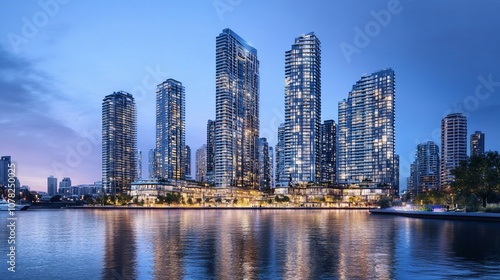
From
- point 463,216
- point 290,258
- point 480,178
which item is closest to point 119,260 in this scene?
point 290,258

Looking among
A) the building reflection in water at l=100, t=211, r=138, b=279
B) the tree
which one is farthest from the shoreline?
the building reflection in water at l=100, t=211, r=138, b=279

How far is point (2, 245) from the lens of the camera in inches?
1786

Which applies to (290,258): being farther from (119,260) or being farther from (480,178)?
(480,178)

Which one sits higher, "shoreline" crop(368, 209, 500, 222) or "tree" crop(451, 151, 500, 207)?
"tree" crop(451, 151, 500, 207)

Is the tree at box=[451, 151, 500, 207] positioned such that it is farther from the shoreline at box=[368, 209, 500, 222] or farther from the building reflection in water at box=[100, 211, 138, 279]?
the building reflection in water at box=[100, 211, 138, 279]

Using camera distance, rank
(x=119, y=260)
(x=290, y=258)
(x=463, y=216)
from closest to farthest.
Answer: (x=119, y=260) < (x=290, y=258) < (x=463, y=216)

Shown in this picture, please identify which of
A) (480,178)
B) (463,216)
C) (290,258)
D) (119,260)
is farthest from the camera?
(480,178)

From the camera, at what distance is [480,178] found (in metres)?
111

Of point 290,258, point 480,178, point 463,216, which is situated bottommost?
point 463,216

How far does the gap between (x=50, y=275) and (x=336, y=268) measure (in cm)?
2114

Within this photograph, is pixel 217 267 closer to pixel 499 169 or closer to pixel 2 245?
pixel 2 245

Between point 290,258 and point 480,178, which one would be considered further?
point 480,178

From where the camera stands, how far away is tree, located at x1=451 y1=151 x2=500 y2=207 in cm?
10925

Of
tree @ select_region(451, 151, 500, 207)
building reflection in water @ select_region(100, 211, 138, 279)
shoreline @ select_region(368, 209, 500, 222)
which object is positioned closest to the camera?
building reflection in water @ select_region(100, 211, 138, 279)
